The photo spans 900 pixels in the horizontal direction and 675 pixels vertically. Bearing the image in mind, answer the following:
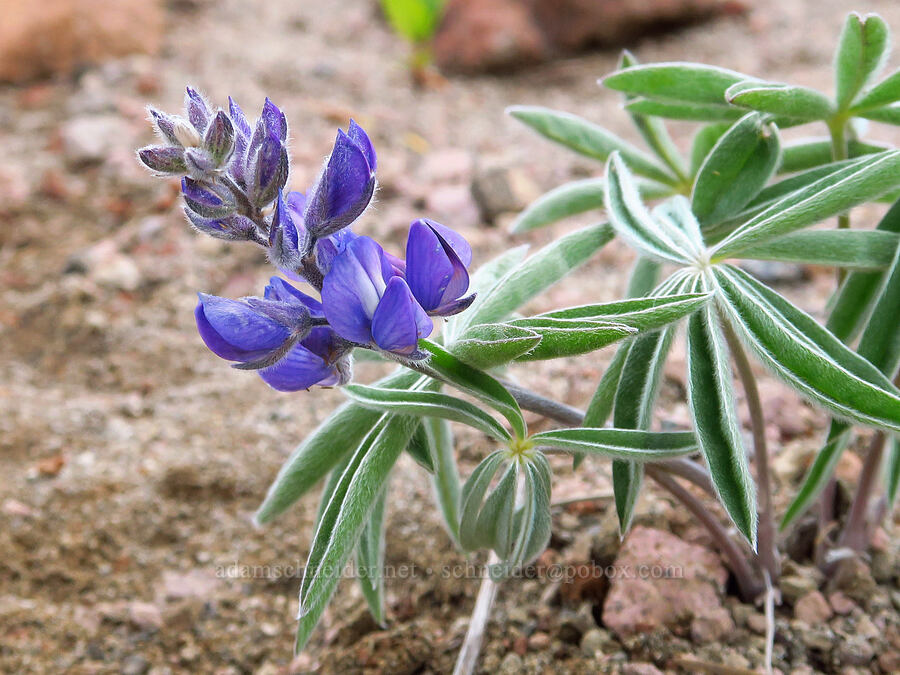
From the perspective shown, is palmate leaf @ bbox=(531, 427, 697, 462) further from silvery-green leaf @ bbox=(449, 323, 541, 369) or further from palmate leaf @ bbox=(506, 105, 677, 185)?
palmate leaf @ bbox=(506, 105, 677, 185)

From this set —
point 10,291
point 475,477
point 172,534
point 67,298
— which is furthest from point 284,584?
point 10,291

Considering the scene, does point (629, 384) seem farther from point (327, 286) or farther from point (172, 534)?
point (172, 534)

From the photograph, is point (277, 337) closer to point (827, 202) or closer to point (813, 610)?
point (827, 202)

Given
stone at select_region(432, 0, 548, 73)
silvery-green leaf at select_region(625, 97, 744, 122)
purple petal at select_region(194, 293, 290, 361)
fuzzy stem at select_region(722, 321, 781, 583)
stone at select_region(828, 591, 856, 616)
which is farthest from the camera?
stone at select_region(432, 0, 548, 73)

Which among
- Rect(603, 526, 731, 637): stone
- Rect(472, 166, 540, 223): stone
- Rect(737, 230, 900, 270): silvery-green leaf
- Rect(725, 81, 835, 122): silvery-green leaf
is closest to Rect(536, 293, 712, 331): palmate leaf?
Rect(737, 230, 900, 270): silvery-green leaf

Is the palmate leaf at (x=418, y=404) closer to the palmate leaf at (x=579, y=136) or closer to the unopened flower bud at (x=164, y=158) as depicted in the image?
the unopened flower bud at (x=164, y=158)

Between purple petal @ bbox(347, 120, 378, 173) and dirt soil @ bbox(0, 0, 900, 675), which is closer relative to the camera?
purple petal @ bbox(347, 120, 378, 173)

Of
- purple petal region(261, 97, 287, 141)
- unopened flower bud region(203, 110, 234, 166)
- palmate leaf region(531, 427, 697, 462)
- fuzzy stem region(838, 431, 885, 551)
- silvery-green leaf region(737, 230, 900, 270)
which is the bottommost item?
fuzzy stem region(838, 431, 885, 551)
